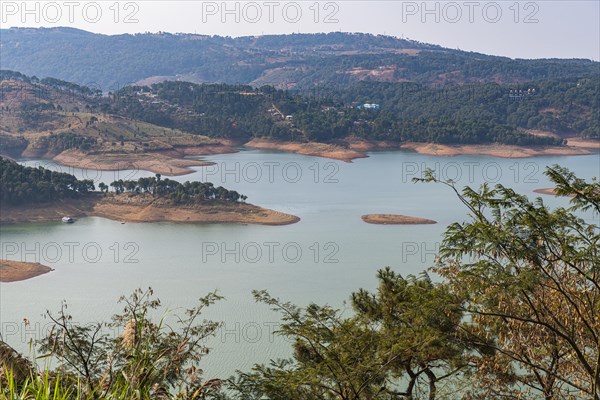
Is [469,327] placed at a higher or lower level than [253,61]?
lower

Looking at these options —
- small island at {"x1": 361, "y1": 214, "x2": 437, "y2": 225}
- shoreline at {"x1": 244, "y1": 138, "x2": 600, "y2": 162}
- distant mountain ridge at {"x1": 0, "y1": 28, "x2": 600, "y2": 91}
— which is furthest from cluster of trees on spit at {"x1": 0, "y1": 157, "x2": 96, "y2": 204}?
distant mountain ridge at {"x1": 0, "y1": 28, "x2": 600, "y2": 91}

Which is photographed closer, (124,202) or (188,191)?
(188,191)

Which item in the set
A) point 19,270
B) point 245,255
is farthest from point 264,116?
point 19,270

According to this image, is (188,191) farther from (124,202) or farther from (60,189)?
(60,189)

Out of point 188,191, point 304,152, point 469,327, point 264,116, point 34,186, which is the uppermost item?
point 264,116

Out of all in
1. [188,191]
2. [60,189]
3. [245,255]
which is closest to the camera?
[245,255]

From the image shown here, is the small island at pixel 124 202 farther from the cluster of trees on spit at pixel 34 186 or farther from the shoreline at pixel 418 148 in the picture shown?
the shoreline at pixel 418 148

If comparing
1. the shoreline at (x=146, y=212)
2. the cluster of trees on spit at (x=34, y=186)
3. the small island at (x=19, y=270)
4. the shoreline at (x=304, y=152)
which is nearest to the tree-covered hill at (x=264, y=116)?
the shoreline at (x=304, y=152)
